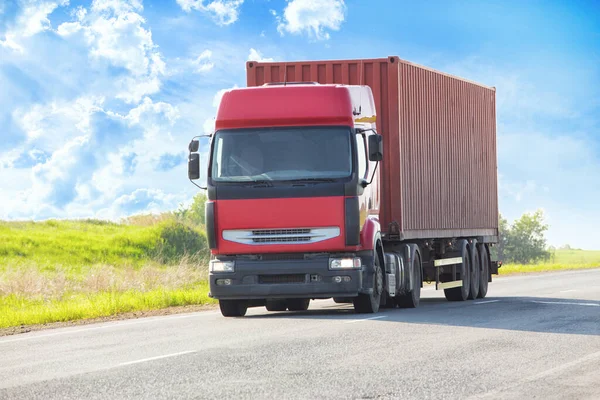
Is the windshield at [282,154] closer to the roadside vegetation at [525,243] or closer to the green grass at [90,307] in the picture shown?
the green grass at [90,307]

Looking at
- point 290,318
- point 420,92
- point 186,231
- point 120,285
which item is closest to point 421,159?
point 420,92

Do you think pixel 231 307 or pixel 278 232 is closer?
pixel 278 232

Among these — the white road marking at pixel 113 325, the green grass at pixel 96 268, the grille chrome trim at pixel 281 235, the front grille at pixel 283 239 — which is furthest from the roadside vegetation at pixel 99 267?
the front grille at pixel 283 239

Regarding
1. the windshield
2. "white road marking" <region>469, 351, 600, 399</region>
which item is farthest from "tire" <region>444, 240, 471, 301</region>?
"white road marking" <region>469, 351, 600, 399</region>

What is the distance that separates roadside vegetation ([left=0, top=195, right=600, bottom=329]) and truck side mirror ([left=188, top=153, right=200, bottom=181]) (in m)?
4.58

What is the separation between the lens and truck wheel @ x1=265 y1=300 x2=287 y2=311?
61.9ft

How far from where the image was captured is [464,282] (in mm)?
22344

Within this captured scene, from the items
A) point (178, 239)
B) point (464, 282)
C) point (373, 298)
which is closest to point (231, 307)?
point (373, 298)

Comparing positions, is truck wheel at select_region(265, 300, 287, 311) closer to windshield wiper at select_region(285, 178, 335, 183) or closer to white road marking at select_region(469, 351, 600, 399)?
windshield wiper at select_region(285, 178, 335, 183)

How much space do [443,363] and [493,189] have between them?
16816mm

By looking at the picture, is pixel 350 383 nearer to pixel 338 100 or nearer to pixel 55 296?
pixel 338 100

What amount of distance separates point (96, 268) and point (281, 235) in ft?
75.3

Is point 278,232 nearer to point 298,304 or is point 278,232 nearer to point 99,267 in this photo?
point 298,304

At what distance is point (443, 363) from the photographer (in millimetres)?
10172
